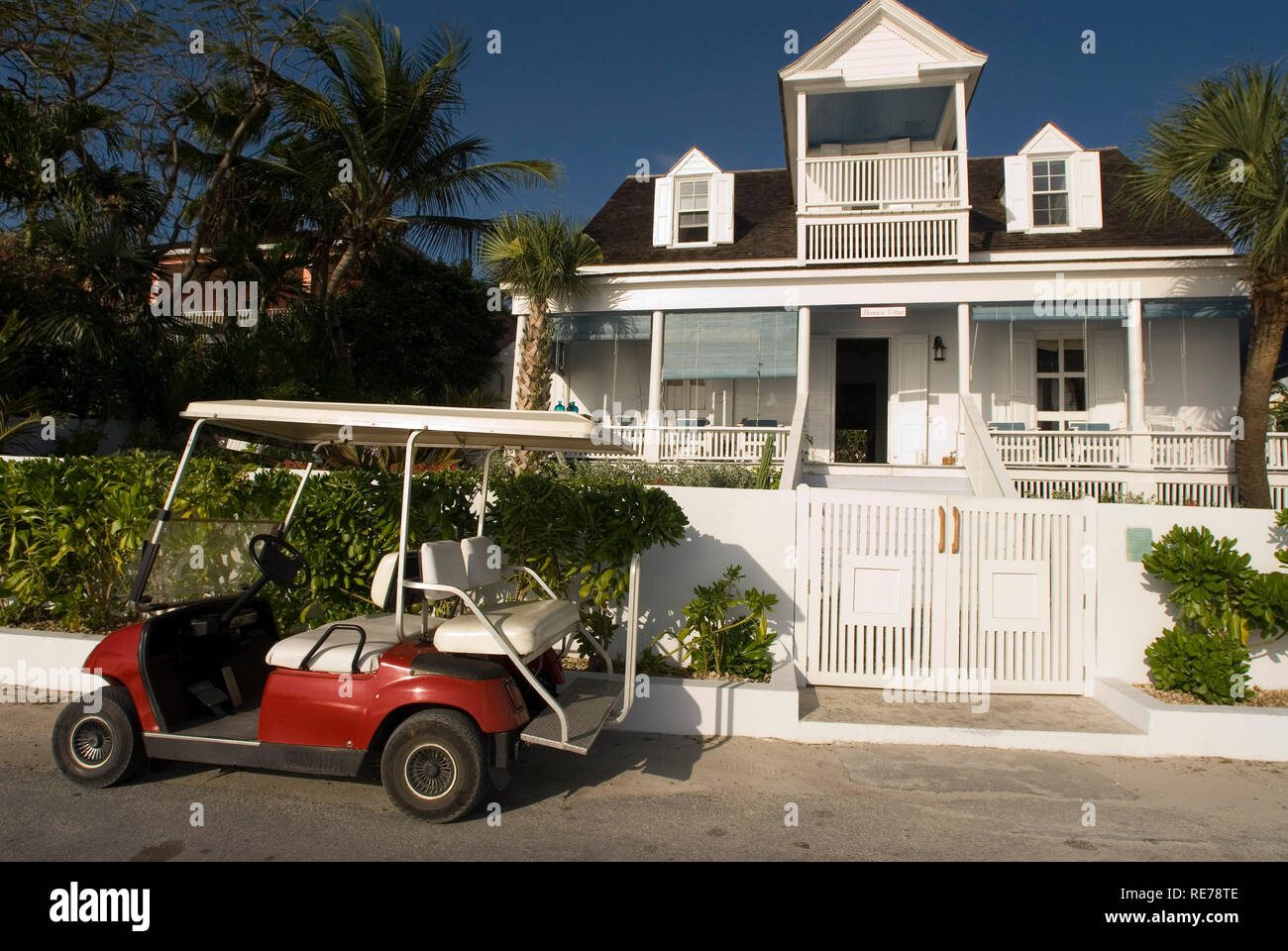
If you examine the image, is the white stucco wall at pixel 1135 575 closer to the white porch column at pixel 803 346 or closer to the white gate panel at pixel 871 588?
the white gate panel at pixel 871 588

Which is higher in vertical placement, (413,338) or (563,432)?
A: (413,338)

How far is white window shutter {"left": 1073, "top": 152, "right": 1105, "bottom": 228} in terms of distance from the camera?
588 inches

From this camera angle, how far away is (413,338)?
18.5 m

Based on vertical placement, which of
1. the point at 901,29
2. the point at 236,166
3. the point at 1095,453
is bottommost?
the point at 1095,453

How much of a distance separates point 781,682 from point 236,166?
15.1 metres

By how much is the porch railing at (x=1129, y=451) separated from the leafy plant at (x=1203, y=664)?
6.64 meters

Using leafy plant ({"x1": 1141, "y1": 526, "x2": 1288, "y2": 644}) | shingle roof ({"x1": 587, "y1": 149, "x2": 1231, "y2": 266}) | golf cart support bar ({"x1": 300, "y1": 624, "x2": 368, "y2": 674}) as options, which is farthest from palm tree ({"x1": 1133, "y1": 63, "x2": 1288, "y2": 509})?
golf cart support bar ({"x1": 300, "y1": 624, "x2": 368, "y2": 674})

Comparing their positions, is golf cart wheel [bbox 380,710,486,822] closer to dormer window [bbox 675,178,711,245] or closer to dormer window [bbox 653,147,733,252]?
dormer window [bbox 653,147,733,252]

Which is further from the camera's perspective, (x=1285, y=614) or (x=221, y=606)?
(x=1285, y=614)

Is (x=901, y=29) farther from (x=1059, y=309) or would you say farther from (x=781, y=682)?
(x=781, y=682)

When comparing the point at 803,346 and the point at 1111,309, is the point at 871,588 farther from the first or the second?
the point at 1111,309

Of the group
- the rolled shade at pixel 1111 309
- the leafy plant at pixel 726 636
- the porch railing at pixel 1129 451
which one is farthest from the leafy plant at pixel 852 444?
the leafy plant at pixel 726 636

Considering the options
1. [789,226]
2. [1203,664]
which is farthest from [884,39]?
[1203,664]

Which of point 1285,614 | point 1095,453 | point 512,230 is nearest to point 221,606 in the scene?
point 1285,614
